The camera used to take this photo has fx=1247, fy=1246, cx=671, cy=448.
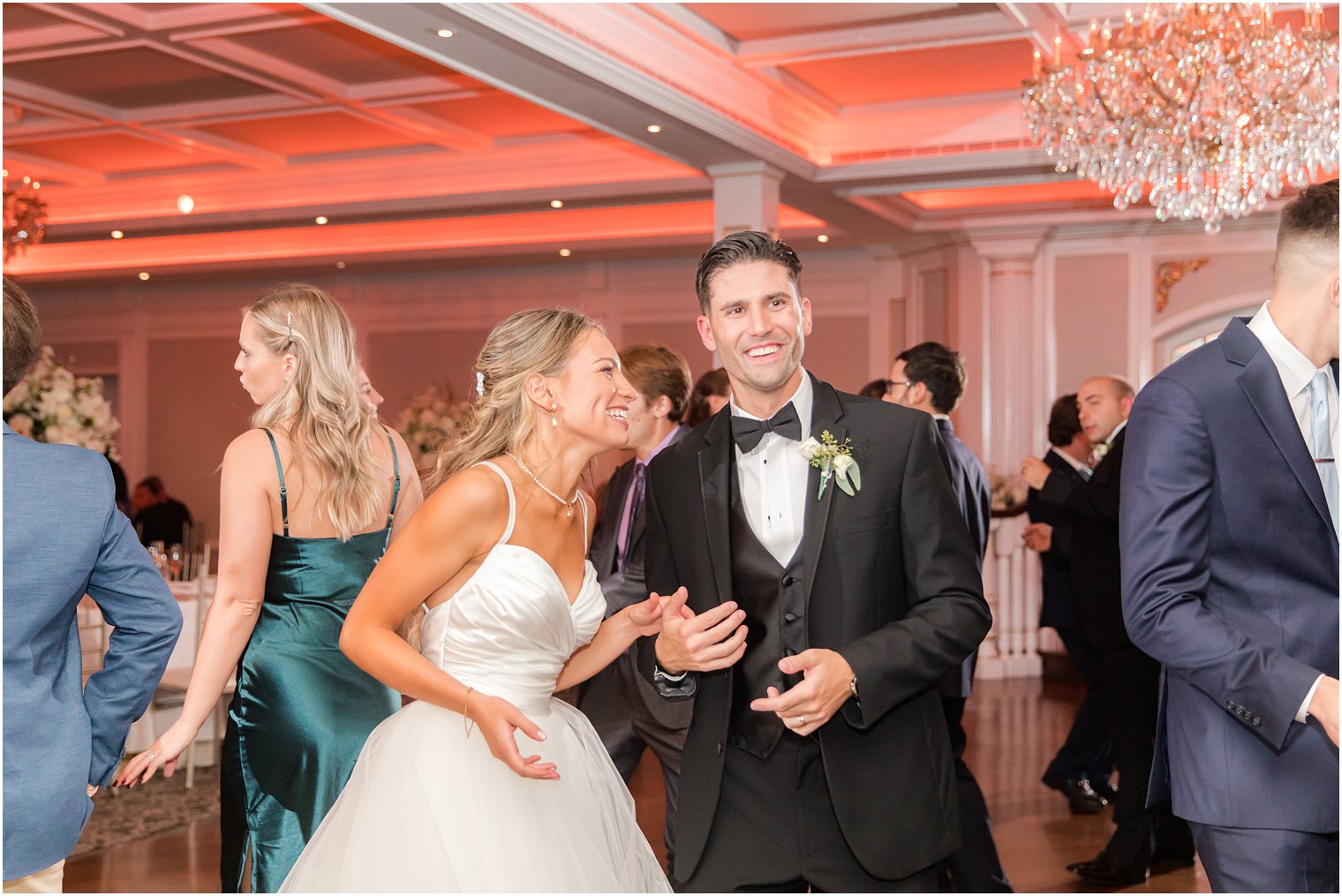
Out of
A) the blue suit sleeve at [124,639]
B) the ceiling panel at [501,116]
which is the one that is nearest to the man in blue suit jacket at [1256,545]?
the blue suit sleeve at [124,639]

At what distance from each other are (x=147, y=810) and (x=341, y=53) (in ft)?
13.9

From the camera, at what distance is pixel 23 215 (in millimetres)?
8070

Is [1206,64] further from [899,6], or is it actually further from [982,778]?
[982,778]

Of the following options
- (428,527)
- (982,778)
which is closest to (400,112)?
(982,778)

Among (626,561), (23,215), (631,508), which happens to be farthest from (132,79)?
(626,561)

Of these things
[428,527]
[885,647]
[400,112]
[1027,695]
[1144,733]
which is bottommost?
[1027,695]

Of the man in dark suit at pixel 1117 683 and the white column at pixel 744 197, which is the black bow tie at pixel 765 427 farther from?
the white column at pixel 744 197

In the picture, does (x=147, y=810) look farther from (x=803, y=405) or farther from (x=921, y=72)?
(x=921, y=72)

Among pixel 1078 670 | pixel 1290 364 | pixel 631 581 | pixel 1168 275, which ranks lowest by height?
pixel 1078 670

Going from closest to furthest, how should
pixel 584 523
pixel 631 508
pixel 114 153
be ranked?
pixel 584 523 < pixel 631 508 < pixel 114 153

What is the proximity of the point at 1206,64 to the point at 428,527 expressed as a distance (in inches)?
182

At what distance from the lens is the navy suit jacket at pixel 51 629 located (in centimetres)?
200

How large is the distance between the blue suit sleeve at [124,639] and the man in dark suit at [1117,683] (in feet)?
11.6

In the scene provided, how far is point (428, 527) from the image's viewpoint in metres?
2.19
